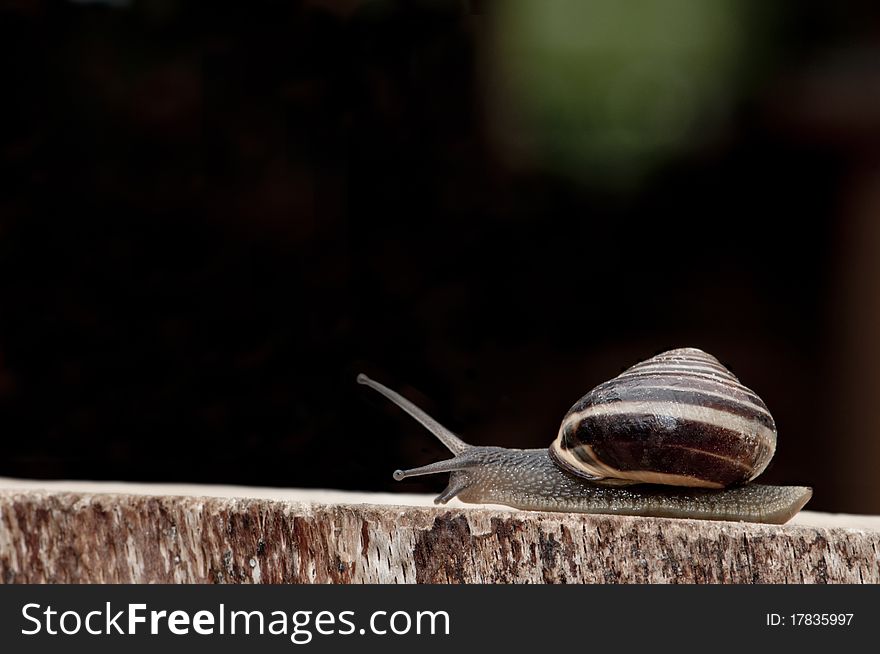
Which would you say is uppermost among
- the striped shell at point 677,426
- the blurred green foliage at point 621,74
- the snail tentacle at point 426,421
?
the blurred green foliage at point 621,74

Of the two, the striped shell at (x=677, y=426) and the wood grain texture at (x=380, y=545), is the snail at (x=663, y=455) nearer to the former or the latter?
the striped shell at (x=677, y=426)

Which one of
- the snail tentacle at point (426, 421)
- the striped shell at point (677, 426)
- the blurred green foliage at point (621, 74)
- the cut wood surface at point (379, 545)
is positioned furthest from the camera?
the blurred green foliage at point (621, 74)

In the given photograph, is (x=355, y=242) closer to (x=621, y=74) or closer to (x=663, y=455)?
(x=621, y=74)

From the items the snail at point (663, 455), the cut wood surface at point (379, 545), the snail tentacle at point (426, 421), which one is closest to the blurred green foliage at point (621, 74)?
the snail tentacle at point (426, 421)

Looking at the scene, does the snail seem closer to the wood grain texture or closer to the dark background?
the wood grain texture

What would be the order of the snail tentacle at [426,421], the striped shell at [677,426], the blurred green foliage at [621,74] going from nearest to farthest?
the striped shell at [677,426] → the snail tentacle at [426,421] → the blurred green foliage at [621,74]

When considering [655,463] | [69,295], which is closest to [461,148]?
[69,295]

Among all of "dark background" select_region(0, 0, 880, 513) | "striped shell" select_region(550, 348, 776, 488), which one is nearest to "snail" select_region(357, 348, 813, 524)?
"striped shell" select_region(550, 348, 776, 488)
